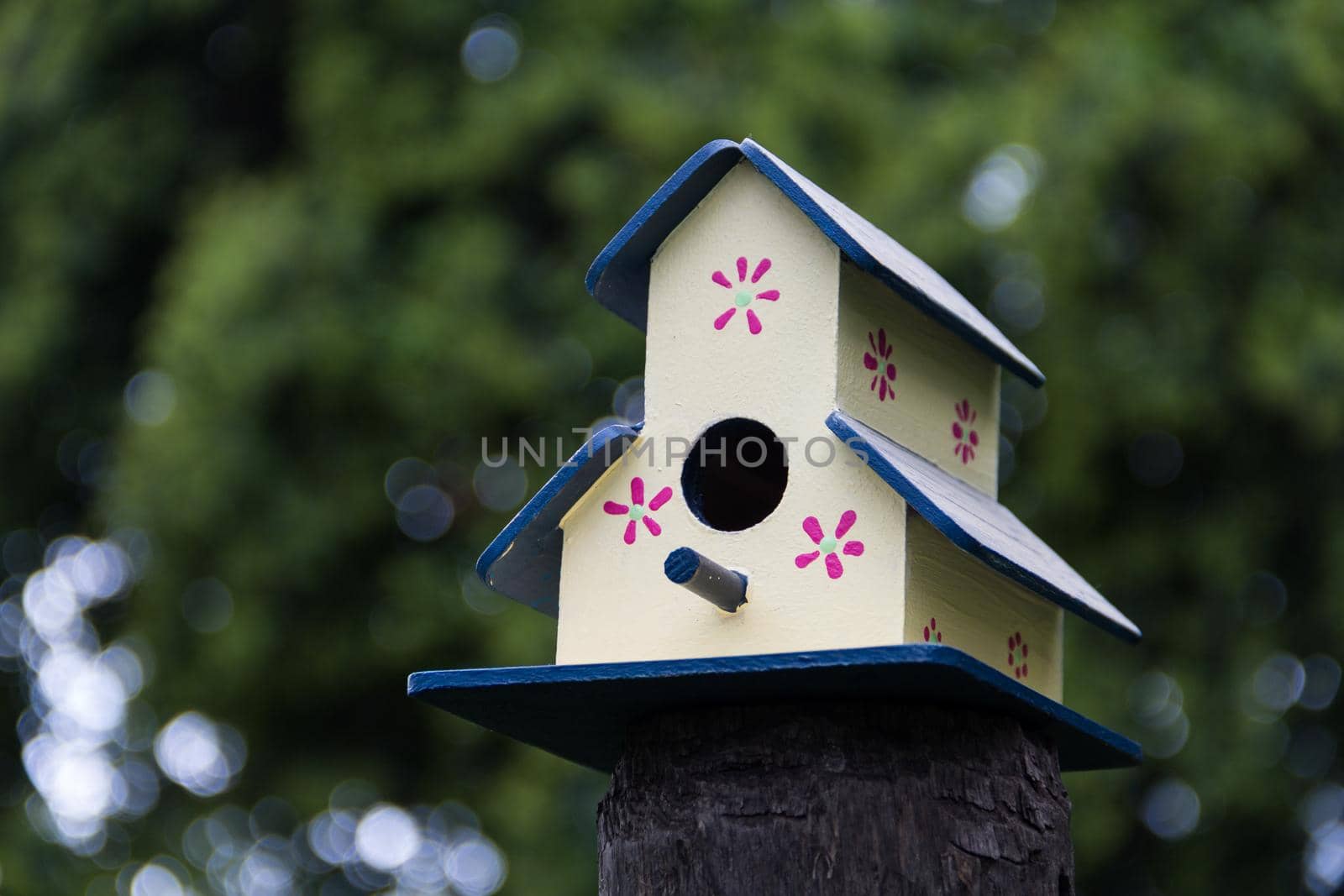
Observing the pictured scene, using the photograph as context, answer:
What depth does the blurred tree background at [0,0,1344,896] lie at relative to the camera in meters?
6.75

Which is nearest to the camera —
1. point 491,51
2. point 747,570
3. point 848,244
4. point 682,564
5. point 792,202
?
point 682,564

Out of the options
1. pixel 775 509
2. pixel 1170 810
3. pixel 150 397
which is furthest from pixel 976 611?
pixel 150 397

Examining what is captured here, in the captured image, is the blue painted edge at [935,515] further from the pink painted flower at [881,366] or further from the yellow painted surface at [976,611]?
the pink painted flower at [881,366]

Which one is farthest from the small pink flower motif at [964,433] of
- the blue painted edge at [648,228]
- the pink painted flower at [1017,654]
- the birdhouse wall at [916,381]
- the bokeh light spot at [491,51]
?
the bokeh light spot at [491,51]

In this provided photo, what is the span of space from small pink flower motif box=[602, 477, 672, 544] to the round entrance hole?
4 cm

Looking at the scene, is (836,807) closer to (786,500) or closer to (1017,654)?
(786,500)

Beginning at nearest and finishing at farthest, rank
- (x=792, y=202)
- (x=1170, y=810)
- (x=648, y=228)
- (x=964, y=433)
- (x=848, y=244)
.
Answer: (x=848, y=244)
(x=792, y=202)
(x=648, y=228)
(x=964, y=433)
(x=1170, y=810)

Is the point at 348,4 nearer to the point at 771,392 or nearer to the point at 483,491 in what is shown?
the point at 483,491

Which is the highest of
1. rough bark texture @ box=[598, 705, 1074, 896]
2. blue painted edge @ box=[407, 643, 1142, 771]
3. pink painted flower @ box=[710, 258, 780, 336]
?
pink painted flower @ box=[710, 258, 780, 336]

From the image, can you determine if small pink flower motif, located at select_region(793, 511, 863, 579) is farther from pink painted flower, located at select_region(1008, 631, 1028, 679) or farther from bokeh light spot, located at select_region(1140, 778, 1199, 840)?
bokeh light spot, located at select_region(1140, 778, 1199, 840)

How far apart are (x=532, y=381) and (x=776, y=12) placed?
2152mm

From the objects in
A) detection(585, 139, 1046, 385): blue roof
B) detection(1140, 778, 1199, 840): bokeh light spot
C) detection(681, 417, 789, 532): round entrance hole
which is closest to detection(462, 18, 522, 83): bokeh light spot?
detection(1140, 778, 1199, 840): bokeh light spot

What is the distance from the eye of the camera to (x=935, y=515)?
2.69 metres

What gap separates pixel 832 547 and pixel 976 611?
1.04ft
